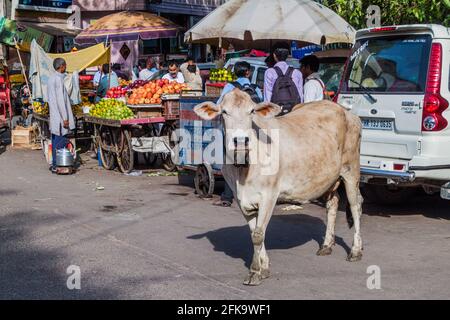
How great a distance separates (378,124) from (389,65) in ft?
2.54

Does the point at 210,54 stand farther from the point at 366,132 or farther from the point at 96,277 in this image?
the point at 96,277

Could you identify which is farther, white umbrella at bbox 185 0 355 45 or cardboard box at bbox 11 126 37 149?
cardboard box at bbox 11 126 37 149

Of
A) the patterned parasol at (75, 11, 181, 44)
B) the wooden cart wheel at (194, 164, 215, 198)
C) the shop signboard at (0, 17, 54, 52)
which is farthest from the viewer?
the patterned parasol at (75, 11, 181, 44)

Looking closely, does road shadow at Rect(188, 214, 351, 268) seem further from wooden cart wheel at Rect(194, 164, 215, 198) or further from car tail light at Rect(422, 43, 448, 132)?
car tail light at Rect(422, 43, 448, 132)

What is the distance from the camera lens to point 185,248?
8297 mm

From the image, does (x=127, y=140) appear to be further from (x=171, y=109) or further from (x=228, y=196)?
(x=228, y=196)

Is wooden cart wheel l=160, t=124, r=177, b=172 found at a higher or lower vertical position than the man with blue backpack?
lower

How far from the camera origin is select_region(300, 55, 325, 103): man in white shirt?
10.5 m

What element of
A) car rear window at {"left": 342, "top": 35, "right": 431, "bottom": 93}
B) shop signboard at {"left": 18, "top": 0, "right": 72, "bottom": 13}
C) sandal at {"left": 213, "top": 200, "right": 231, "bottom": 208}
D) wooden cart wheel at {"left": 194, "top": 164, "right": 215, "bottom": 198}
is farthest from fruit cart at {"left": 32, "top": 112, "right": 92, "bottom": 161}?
shop signboard at {"left": 18, "top": 0, "right": 72, "bottom": 13}

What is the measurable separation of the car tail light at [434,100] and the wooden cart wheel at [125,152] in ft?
19.8

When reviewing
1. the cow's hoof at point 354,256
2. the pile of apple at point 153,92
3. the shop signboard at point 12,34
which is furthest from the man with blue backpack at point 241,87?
the shop signboard at point 12,34

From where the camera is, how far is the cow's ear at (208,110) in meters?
6.73
